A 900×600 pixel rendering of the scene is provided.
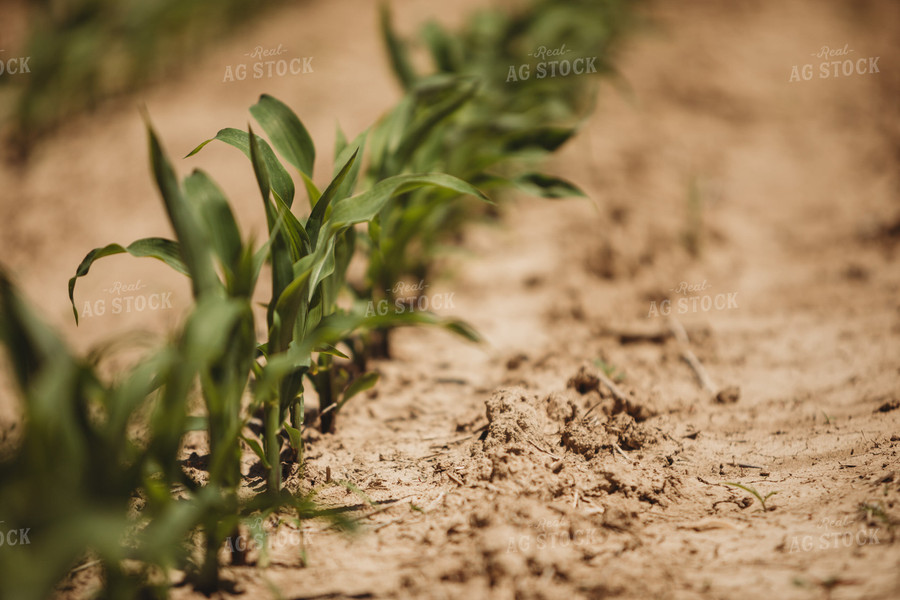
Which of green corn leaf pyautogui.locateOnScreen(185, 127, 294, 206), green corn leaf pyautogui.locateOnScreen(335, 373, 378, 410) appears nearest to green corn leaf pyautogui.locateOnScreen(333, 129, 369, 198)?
green corn leaf pyautogui.locateOnScreen(185, 127, 294, 206)

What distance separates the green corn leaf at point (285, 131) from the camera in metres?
1.68

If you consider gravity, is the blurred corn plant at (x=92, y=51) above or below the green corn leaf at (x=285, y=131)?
above

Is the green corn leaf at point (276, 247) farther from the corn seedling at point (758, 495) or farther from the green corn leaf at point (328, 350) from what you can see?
the corn seedling at point (758, 495)

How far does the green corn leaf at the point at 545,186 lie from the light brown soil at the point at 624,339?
236 mm

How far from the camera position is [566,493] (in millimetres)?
1549

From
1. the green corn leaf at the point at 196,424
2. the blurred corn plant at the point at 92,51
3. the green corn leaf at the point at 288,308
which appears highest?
the blurred corn plant at the point at 92,51

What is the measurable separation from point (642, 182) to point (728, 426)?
192 cm

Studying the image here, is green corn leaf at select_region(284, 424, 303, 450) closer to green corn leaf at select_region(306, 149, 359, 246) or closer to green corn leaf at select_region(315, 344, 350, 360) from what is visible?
green corn leaf at select_region(315, 344, 350, 360)

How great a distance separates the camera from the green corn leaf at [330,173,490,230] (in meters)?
1.54

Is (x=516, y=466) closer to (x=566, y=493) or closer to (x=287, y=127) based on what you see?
(x=566, y=493)

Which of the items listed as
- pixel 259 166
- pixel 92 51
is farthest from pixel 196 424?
pixel 92 51

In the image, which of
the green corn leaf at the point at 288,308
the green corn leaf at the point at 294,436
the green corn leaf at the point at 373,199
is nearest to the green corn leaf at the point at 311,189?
the green corn leaf at the point at 373,199

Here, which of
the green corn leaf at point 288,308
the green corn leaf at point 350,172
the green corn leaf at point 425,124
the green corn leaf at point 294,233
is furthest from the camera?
the green corn leaf at point 425,124

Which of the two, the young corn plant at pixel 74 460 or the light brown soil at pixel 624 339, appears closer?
the young corn plant at pixel 74 460
